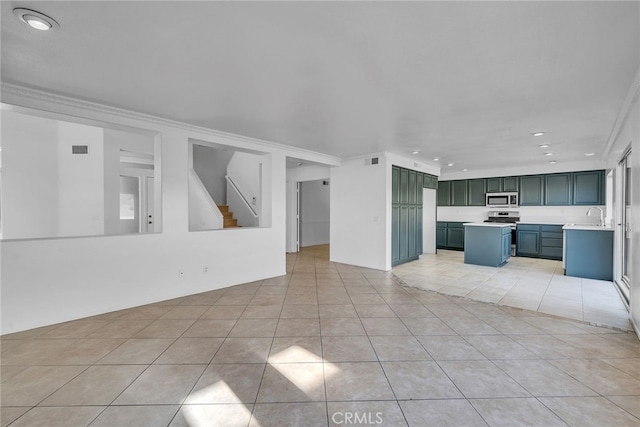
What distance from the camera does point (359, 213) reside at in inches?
251

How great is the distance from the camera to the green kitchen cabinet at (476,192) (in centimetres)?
843

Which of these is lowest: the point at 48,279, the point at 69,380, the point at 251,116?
the point at 69,380

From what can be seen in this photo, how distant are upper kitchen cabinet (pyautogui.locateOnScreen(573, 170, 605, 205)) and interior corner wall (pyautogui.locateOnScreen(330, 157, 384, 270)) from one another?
16.8ft

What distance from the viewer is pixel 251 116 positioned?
12.4 feet

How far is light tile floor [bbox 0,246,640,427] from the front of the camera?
1779mm

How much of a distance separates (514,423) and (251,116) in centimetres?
393

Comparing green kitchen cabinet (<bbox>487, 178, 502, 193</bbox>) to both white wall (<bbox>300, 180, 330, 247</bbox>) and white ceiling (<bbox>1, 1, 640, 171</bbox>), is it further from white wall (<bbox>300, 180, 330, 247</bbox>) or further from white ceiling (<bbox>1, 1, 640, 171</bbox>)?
white wall (<bbox>300, 180, 330, 247</bbox>)

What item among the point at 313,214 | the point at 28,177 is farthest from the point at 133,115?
the point at 313,214

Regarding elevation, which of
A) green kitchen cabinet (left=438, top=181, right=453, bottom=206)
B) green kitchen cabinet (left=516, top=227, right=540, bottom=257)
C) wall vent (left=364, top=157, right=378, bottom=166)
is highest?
wall vent (left=364, top=157, right=378, bottom=166)

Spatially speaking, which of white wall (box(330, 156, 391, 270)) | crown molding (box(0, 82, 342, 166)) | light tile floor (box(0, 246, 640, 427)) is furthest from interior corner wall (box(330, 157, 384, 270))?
light tile floor (box(0, 246, 640, 427))

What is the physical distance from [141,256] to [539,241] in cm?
895

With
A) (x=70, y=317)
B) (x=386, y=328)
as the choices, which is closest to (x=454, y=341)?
(x=386, y=328)

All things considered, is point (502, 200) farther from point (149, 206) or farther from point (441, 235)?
point (149, 206)

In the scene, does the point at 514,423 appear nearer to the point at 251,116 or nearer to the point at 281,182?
Result: the point at 251,116
